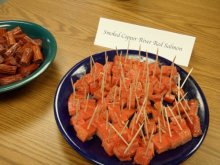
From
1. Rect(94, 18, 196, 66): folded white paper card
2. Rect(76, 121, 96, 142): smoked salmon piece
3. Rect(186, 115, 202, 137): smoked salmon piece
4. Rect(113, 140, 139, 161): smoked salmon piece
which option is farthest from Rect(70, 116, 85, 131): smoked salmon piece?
Rect(94, 18, 196, 66): folded white paper card

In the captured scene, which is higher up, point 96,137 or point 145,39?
point 145,39

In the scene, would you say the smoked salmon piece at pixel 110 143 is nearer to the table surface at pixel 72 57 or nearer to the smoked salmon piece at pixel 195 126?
the table surface at pixel 72 57

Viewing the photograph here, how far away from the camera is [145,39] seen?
4.43ft

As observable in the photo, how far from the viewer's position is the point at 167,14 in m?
1.58

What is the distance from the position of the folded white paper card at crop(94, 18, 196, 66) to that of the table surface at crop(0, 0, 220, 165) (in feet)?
0.20

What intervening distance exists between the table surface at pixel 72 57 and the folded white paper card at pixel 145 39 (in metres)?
0.06

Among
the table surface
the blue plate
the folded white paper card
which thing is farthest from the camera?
the folded white paper card

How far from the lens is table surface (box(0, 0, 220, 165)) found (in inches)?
38.0

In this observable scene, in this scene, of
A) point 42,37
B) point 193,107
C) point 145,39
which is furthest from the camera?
point 145,39

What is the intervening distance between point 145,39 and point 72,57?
0.40m

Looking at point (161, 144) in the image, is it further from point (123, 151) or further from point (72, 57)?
point (72, 57)

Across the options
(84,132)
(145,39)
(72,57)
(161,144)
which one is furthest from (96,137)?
(145,39)

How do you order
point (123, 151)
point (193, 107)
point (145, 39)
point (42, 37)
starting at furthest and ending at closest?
point (145, 39) → point (42, 37) → point (193, 107) → point (123, 151)

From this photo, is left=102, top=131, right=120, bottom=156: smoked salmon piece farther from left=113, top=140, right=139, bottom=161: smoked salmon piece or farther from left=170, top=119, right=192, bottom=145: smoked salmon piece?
left=170, top=119, right=192, bottom=145: smoked salmon piece
